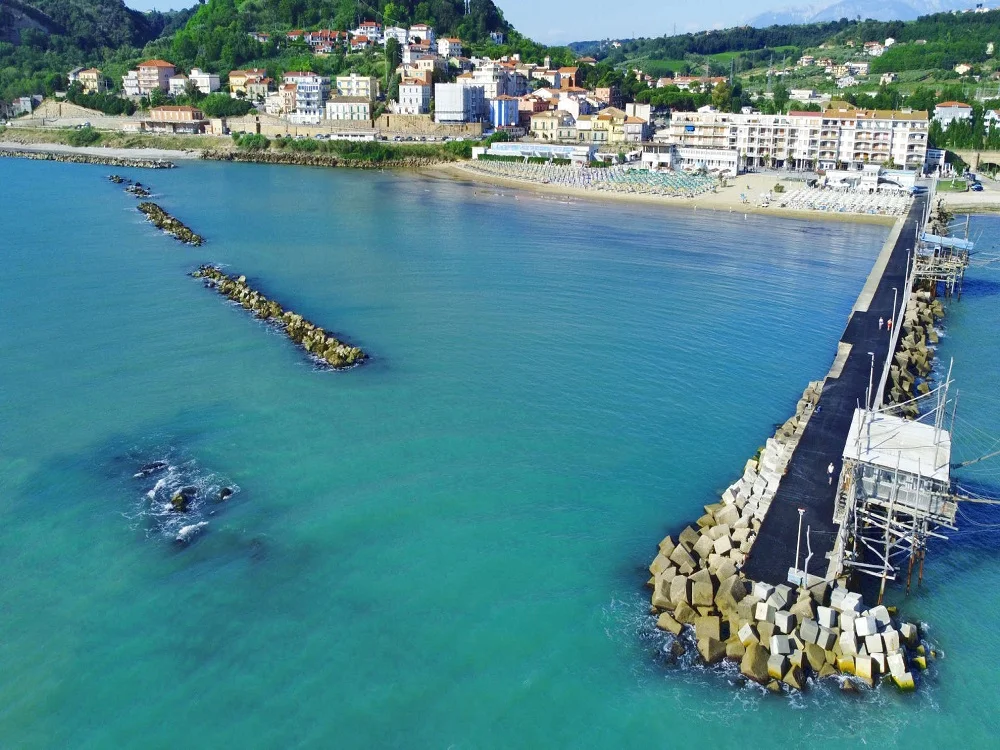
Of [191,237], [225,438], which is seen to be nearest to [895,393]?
[225,438]

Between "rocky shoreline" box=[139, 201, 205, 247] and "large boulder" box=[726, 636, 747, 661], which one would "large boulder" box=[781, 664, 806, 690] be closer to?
"large boulder" box=[726, 636, 747, 661]

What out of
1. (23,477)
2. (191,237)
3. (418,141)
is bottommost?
(23,477)

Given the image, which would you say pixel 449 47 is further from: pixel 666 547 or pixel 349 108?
pixel 666 547

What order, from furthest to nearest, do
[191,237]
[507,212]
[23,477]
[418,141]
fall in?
[418,141], [507,212], [191,237], [23,477]

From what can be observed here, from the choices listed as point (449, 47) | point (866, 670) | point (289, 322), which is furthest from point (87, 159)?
point (866, 670)

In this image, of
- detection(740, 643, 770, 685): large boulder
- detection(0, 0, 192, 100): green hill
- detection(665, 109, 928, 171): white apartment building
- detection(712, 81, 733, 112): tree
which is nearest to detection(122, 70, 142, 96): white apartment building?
detection(0, 0, 192, 100): green hill

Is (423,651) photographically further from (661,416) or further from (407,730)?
(661,416)

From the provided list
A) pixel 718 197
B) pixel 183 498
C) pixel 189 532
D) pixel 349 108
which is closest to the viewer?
pixel 189 532

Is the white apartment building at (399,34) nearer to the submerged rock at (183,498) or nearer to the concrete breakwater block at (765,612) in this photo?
the submerged rock at (183,498)
